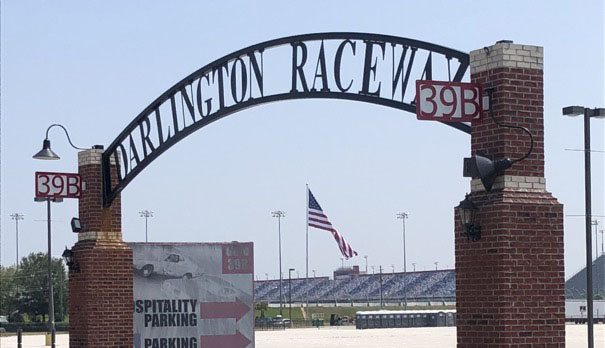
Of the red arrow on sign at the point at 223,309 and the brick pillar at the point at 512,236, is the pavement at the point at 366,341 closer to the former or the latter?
the red arrow on sign at the point at 223,309

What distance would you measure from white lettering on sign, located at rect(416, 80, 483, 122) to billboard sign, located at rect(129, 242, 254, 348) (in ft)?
47.6

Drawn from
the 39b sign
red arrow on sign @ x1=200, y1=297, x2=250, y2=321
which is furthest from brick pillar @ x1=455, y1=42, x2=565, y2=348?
red arrow on sign @ x1=200, y1=297, x2=250, y2=321

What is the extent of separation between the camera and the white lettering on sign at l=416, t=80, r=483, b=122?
45.8 ft

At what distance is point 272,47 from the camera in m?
19.1

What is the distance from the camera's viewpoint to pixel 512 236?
13.7m

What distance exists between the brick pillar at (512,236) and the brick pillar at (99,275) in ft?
35.4

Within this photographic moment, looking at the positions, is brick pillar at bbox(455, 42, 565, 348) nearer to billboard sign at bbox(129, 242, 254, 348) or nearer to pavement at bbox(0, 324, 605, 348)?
billboard sign at bbox(129, 242, 254, 348)

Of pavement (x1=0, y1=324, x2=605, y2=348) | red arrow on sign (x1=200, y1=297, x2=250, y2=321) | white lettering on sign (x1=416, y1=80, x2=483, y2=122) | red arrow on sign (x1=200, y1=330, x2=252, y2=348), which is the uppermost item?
white lettering on sign (x1=416, y1=80, x2=483, y2=122)

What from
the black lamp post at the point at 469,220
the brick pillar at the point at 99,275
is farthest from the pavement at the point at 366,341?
the black lamp post at the point at 469,220

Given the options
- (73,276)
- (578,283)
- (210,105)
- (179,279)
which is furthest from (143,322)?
(578,283)

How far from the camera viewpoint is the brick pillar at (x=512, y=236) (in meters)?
13.7

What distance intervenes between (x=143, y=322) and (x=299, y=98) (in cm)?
1020

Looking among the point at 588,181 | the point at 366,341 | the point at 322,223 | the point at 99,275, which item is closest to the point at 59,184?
the point at 99,275

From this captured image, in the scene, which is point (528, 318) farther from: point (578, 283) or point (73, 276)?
point (578, 283)
